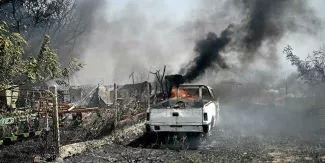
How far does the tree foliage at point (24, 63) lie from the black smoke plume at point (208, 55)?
511 inches

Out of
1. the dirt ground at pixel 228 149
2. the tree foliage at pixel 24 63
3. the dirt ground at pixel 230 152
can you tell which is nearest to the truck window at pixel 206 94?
the dirt ground at pixel 228 149

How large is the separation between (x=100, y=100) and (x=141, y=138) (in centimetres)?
1140

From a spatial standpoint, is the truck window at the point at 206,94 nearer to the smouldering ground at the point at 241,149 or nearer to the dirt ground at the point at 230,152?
the smouldering ground at the point at 241,149

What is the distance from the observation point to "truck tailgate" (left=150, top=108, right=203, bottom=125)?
875cm

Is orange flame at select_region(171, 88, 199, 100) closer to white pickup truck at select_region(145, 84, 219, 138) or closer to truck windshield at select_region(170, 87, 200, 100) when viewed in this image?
truck windshield at select_region(170, 87, 200, 100)

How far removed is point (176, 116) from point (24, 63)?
463 centimetres

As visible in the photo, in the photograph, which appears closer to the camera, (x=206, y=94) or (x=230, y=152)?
(x=230, y=152)

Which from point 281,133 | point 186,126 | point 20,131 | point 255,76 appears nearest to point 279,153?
point 186,126

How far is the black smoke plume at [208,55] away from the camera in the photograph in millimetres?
18594

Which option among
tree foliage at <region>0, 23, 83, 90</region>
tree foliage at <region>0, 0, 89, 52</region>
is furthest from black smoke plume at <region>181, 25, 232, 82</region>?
tree foliage at <region>0, 0, 89, 52</region>

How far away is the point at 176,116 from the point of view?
8898 mm

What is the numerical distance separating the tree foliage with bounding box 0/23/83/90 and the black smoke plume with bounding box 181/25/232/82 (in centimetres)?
1298

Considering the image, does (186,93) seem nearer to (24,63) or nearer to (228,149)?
(228,149)

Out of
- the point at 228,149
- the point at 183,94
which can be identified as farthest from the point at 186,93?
the point at 228,149
